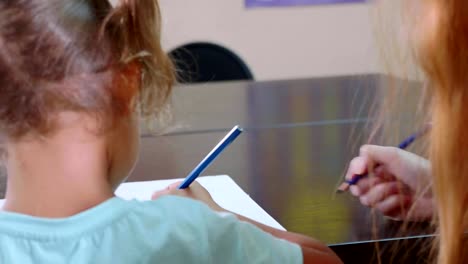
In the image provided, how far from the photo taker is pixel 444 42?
1.68 ft

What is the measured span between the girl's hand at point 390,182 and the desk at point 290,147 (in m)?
0.02

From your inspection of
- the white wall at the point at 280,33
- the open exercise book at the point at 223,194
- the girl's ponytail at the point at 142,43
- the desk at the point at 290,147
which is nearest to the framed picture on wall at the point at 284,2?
the white wall at the point at 280,33

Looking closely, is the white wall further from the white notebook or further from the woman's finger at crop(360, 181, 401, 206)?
the woman's finger at crop(360, 181, 401, 206)

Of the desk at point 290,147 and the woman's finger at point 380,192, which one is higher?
the woman's finger at point 380,192

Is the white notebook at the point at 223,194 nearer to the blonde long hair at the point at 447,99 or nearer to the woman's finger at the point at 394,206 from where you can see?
the woman's finger at the point at 394,206

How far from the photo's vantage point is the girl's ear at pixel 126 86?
2.76 ft

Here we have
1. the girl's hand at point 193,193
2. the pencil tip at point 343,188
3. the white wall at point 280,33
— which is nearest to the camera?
the girl's hand at point 193,193

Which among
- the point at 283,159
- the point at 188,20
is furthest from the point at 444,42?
the point at 188,20

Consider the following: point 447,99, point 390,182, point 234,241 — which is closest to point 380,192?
point 390,182

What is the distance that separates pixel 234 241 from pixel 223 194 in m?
0.32

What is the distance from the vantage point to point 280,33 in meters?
3.23

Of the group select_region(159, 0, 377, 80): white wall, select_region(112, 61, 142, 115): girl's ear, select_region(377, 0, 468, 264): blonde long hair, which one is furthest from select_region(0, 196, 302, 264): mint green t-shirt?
select_region(159, 0, 377, 80): white wall

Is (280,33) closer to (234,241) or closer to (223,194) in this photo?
(223,194)

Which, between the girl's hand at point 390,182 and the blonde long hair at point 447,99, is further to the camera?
the girl's hand at point 390,182
